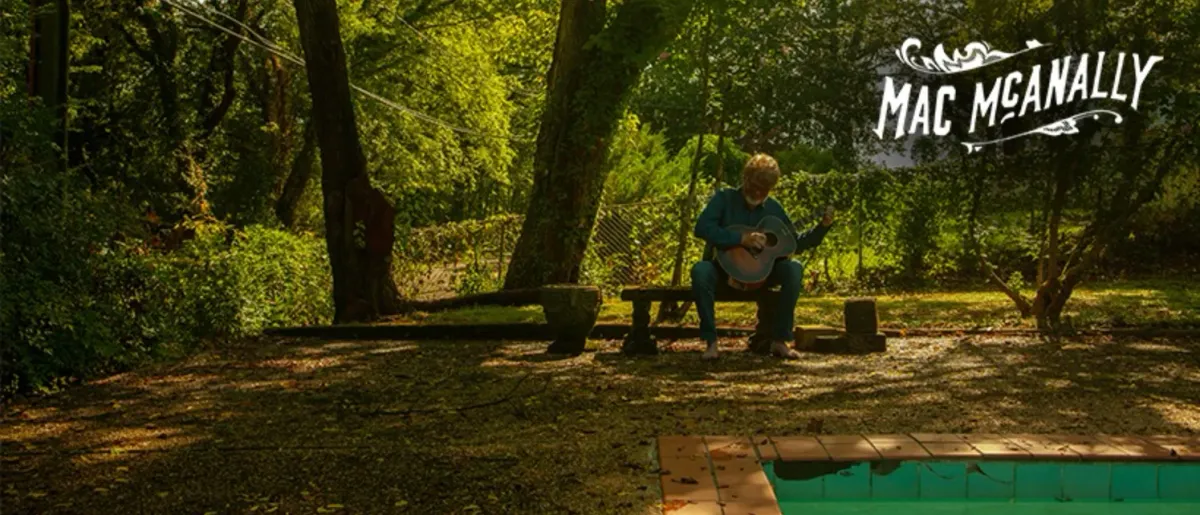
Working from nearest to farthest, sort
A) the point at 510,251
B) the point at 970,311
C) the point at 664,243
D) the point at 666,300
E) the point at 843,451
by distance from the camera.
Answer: the point at 843,451
the point at 666,300
the point at 970,311
the point at 664,243
the point at 510,251

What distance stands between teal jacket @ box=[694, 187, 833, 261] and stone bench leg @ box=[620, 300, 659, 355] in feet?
2.67

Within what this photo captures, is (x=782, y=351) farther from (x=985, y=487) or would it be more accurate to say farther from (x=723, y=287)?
(x=985, y=487)

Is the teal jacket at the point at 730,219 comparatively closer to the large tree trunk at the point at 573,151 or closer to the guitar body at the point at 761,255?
the guitar body at the point at 761,255

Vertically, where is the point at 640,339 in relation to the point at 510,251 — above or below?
below

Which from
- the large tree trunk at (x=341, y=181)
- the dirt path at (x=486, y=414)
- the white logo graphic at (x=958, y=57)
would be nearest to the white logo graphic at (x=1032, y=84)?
the white logo graphic at (x=958, y=57)

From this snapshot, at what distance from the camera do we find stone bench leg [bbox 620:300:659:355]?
436 inches

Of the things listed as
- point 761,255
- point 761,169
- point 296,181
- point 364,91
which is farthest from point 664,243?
point 296,181

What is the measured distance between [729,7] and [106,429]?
826 centimetres

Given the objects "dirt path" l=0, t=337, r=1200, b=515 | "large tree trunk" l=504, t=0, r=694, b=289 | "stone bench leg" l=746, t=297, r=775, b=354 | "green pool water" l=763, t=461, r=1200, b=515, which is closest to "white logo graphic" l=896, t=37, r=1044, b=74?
"dirt path" l=0, t=337, r=1200, b=515

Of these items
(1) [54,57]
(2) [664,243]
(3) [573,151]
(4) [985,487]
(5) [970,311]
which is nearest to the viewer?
(4) [985,487]

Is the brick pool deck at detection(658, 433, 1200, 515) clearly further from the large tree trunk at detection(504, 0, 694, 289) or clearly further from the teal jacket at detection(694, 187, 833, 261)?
the large tree trunk at detection(504, 0, 694, 289)

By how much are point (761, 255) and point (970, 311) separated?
5.49 metres

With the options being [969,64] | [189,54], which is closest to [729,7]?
[969,64]

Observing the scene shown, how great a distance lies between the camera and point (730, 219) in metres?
10.5
